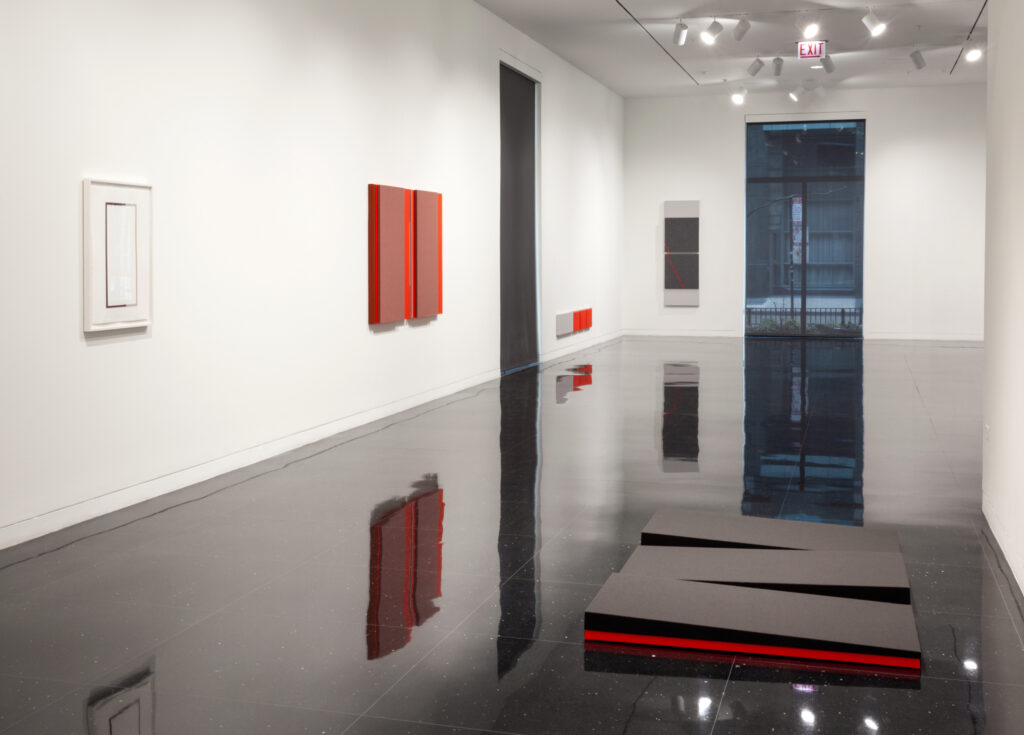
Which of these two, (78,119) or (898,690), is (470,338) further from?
(898,690)

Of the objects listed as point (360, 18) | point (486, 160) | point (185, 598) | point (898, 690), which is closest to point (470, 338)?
point (486, 160)

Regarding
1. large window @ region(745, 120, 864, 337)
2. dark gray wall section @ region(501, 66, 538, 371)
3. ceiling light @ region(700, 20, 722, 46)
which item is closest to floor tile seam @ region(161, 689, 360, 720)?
dark gray wall section @ region(501, 66, 538, 371)

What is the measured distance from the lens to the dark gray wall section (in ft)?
44.5

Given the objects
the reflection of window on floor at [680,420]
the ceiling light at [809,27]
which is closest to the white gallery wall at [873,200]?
the ceiling light at [809,27]

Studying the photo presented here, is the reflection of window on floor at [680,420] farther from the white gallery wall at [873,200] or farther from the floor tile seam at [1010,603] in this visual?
the white gallery wall at [873,200]

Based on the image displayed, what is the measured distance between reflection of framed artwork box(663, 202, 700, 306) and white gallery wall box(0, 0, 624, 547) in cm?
848

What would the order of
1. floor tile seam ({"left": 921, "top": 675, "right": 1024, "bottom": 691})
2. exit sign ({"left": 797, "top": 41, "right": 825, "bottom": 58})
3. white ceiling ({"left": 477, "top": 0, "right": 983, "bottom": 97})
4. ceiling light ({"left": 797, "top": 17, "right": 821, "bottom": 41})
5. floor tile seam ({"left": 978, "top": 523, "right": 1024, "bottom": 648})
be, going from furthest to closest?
exit sign ({"left": 797, "top": 41, "right": 825, "bottom": 58}), ceiling light ({"left": 797, "top": 17, "right": 821, "bottom": 41}), white ceiling ({"left": 477, "top": 0, "right": 983, "bottom": 97}), floor tile seam ({"left": 978, "top": 523, "right": 1024, "bottom": 648}), floor tile seam ({"left": 921, "top": 675, "right": 1024, "bottom": 691})

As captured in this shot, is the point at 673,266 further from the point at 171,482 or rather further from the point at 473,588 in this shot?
the point at 473,588

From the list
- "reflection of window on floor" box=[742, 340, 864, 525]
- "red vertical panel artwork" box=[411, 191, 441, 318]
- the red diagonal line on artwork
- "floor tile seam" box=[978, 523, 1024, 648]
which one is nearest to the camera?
"floor tile seam" box=[978, 523, 1024, 648]

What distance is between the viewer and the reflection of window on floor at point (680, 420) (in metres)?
7.68

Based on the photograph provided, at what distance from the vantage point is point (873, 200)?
19.3 meters

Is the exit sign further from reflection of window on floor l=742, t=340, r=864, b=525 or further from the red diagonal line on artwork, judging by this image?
the red diagonal line on artwork

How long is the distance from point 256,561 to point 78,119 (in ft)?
8.65

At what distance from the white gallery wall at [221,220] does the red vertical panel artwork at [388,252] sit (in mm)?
150
